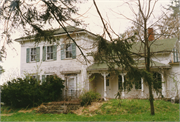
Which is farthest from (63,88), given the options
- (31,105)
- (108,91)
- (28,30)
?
(28,30)

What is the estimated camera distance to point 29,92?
47.4 feet

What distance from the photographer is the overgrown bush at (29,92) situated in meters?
14.6

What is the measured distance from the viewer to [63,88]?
16.3 m

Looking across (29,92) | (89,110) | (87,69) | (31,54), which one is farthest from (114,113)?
(31,54)

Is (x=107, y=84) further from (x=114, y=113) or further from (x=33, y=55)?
(x=33, y=55)

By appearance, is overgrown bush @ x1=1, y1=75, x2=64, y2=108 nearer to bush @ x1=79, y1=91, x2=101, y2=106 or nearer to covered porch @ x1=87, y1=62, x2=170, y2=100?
bush @ x1=79, y1=91, x2=101, y2=106

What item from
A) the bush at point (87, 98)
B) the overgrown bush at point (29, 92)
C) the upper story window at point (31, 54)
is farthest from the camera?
the upper story window at point (31, 54)

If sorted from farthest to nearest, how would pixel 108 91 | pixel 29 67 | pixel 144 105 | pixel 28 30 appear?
pixel 29 67 < pixel 108 91 < pixel 144 105 < pixel 28 30

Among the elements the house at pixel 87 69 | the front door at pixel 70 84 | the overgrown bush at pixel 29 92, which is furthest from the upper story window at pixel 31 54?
the front door at pixel 70 84

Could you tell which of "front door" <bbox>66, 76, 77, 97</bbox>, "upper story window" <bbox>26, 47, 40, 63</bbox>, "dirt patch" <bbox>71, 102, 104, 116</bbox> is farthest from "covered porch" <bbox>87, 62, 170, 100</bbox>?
"upper story window" <bbox>26, 47, 40, 63</bbox>

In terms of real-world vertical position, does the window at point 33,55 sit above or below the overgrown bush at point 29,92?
above

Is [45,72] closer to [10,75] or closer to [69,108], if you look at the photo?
[10,75]

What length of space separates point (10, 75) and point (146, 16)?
39.8 feet

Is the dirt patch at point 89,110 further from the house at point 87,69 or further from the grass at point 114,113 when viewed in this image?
the house at point 87,69
